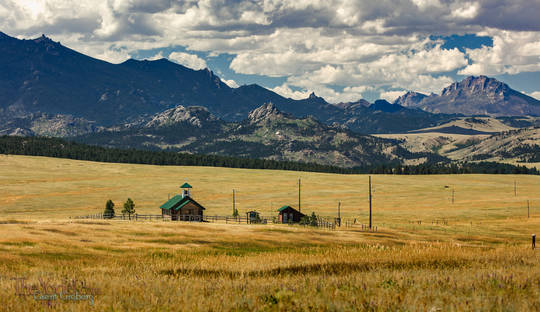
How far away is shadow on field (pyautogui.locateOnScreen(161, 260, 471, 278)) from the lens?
46.0ft

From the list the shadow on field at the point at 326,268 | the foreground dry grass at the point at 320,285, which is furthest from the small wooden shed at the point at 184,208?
the shadow on field at the point at 326,268

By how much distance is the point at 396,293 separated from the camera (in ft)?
32.1

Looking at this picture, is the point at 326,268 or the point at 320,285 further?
the point at 326,268

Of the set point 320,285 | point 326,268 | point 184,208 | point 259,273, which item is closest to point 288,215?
point 184,208

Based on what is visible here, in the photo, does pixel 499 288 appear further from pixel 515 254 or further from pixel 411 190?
pixel 411 190

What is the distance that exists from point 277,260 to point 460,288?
24.9ft

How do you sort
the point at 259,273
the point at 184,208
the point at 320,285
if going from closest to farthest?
the point at 320,285
the point at 259,273
the point at 184,208

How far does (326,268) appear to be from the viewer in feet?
49.4

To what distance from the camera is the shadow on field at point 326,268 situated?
46.0 ft

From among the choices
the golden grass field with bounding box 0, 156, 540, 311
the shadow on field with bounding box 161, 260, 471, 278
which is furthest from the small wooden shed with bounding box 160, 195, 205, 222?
the shadow on field with bounding box 161, 260, 471, 278

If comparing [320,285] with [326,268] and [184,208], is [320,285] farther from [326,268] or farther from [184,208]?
[184,208]

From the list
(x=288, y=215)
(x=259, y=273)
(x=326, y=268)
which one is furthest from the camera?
(x=288, y=215)

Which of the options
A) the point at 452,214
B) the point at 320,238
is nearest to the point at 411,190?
the point at 452,214

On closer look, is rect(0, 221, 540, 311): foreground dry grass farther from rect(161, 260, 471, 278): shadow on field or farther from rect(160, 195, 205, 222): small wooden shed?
rect(160, 195, 205, 222): small wooden shed
